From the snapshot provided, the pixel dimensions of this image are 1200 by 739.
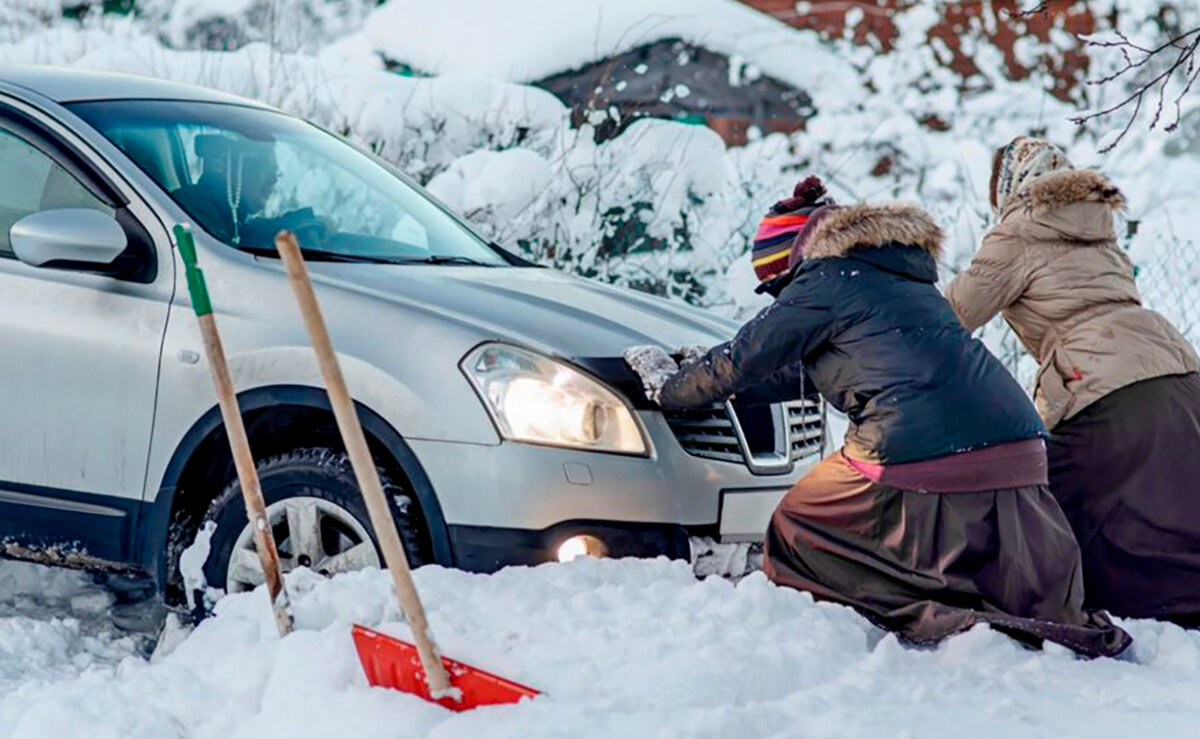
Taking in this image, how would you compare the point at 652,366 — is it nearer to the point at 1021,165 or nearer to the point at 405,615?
the point at 405,615

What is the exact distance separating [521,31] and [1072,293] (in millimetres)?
7469

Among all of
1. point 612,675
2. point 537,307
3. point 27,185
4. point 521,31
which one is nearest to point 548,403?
point 537,307

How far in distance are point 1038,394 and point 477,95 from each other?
16.5 feet

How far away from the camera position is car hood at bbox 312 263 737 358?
13.9ft

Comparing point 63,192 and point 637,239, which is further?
point 637,239

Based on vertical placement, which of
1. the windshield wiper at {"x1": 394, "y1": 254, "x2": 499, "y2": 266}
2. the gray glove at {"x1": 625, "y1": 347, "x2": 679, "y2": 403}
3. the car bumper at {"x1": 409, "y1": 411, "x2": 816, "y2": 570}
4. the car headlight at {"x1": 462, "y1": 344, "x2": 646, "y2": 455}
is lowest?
the car bumper at {"x1": 409, "y1": 411, "x2": 816, "y2": 570}

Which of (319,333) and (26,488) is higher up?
(319,333)

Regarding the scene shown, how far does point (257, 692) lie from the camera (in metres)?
3.58

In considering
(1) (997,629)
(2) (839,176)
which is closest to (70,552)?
(1) (997,629)

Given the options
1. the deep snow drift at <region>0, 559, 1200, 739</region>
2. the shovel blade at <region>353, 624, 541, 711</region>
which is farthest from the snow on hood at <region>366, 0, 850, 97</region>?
the shovel blade at <region>353, 624, 541, 711</region>

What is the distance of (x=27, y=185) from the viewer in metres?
4.71

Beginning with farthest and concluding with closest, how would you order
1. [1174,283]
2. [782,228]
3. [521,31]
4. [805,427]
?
[521,31] < [1174,283] < [805,427] < [782,228]

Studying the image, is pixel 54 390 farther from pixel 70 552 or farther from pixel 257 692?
pixel 257 692

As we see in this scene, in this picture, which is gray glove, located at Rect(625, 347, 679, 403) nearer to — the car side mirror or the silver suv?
the silver suv
